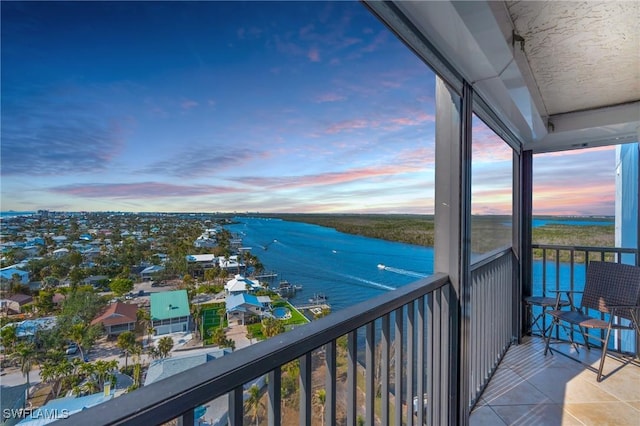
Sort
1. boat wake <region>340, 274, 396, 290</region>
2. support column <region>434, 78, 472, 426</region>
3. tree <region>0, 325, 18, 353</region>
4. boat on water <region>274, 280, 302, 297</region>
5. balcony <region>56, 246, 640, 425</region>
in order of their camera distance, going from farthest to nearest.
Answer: support column <region>434, 78, 472, 426</region> → boat wake <region>340, 274, 396, 290</region> → boat on water <region>274, 280, 302, 297</region> → balcony <region>56, 246, 640, 425</region> → tree <region>0, 325, 18, 353</region>

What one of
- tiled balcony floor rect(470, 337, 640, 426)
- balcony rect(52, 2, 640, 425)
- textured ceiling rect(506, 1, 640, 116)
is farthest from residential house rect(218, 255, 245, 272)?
tiled balcony floor rect(470, 337, 640, 426)

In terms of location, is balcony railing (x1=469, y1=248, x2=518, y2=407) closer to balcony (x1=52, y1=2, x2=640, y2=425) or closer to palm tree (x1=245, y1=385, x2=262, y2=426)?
balcony (x1=52, y1=2, x2=640, y2=425)

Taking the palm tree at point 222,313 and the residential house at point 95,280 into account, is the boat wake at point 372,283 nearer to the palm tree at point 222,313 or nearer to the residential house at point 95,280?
the palm tree at point 222,313

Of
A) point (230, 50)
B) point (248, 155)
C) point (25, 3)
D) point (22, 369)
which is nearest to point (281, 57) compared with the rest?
point (230, 50)

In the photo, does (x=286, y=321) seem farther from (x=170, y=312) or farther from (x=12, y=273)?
(x=12, y=273)

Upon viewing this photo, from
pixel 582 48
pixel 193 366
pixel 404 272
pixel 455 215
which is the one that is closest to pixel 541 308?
pixel 455 215

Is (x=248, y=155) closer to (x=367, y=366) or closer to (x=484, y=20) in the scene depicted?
(x=367, y=366)

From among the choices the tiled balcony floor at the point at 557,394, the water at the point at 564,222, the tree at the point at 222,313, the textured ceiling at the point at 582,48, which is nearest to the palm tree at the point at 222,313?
the tree at the point at 222,313
